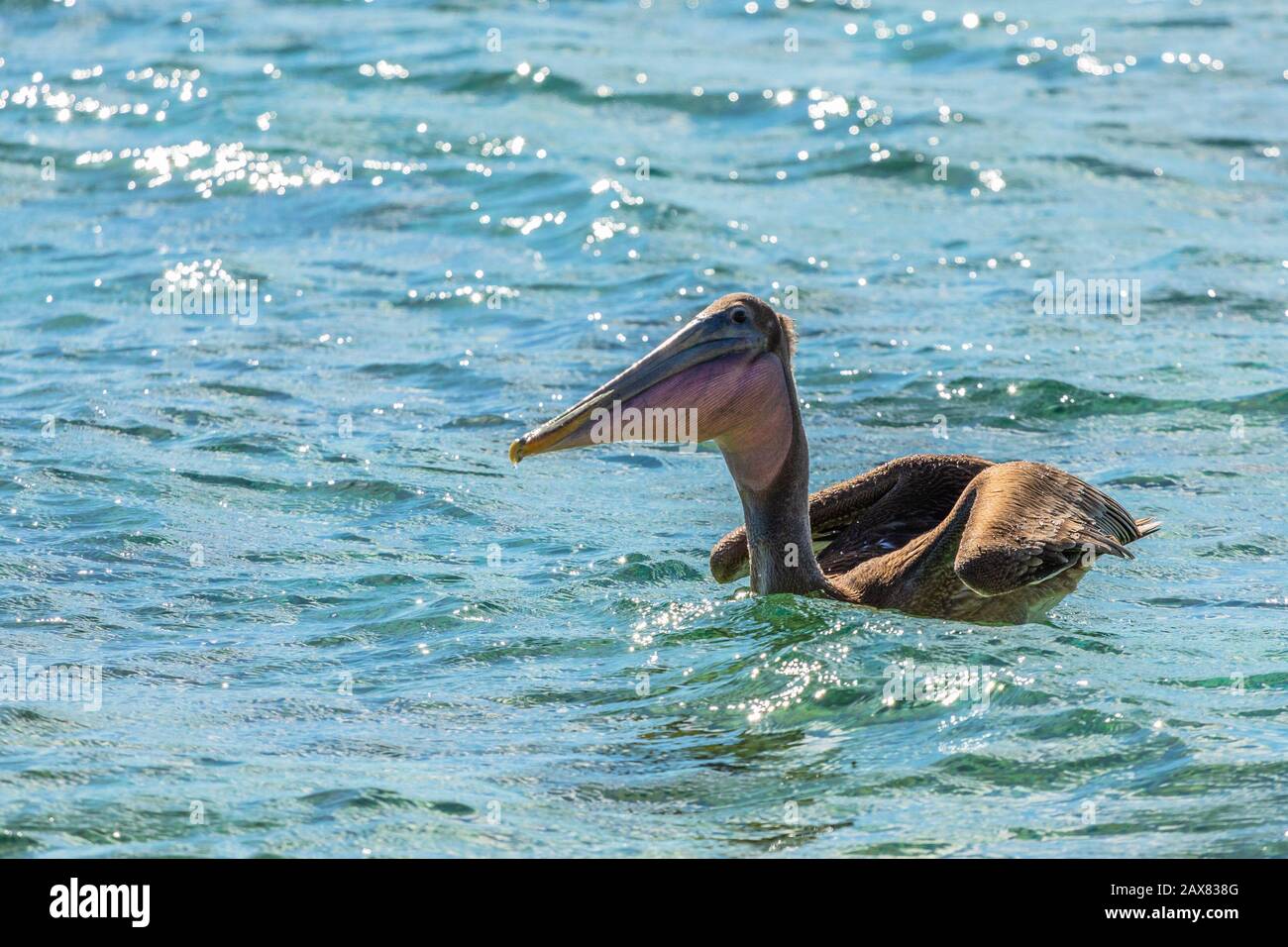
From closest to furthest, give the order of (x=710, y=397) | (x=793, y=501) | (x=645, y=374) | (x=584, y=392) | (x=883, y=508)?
(x=645, y=374) < (x=710, y=397) < (x=793, y=501) < (x=883, y=508) < (x=584, y=392)

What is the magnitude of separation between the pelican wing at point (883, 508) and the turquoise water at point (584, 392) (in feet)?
0.83

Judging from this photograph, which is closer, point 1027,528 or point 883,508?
point 1027,528

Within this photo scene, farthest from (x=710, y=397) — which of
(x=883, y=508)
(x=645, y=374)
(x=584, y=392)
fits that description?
(x=584, y=392)

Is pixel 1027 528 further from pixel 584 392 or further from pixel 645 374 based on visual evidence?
pixel 584 392

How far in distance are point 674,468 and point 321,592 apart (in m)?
2.51

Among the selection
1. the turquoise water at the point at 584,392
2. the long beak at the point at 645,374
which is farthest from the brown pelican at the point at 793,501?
the turquoise water at the point at 584,392

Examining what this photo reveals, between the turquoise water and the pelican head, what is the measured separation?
694 millimetres

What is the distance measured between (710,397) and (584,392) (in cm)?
402

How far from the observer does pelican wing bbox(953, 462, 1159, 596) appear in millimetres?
6777

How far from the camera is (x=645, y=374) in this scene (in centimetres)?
673

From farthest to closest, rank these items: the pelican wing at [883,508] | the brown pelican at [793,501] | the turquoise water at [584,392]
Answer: the pelican wing at [883,508]
the brown pelican at [793,501]
the turquoise water at [584,392]

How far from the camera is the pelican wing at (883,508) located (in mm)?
7879

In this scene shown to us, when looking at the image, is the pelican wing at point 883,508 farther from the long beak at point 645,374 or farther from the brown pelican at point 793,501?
the long beak at point 645,374
